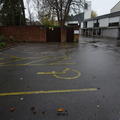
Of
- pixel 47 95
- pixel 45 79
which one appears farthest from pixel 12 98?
pixel 45 79

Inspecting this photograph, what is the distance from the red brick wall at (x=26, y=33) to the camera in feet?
63.5

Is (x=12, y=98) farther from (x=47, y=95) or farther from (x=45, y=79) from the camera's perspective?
(x=45, y=79)

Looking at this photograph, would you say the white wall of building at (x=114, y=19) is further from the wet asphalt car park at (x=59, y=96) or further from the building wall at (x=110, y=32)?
the wet asphalt car park at (x=59, y=96)

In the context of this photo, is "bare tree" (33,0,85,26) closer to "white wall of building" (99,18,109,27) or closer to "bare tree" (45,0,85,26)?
"bare tree" (45,0,85,26)

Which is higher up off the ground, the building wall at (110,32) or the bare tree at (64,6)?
the bare tree at (64,6)

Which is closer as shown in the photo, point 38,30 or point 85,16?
point 38,30

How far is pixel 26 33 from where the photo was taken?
1969 cm

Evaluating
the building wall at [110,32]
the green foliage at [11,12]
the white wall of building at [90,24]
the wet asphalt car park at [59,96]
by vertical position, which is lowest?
the wet asphalt car park at [59,96]

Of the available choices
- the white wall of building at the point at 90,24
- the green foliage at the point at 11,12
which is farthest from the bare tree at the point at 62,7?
the white wall of building at the point at 90,24

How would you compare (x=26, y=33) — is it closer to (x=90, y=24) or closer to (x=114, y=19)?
(x=114, y=19)

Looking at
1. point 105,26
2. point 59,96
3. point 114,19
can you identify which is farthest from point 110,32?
point 59,96

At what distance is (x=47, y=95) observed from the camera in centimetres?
369

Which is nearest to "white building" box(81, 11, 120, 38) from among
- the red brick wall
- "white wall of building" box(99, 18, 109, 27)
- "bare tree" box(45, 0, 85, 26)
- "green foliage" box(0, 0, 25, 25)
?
"white wall of building" box(99, 18, 109, 27)

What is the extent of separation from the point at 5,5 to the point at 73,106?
20560 millimetres
